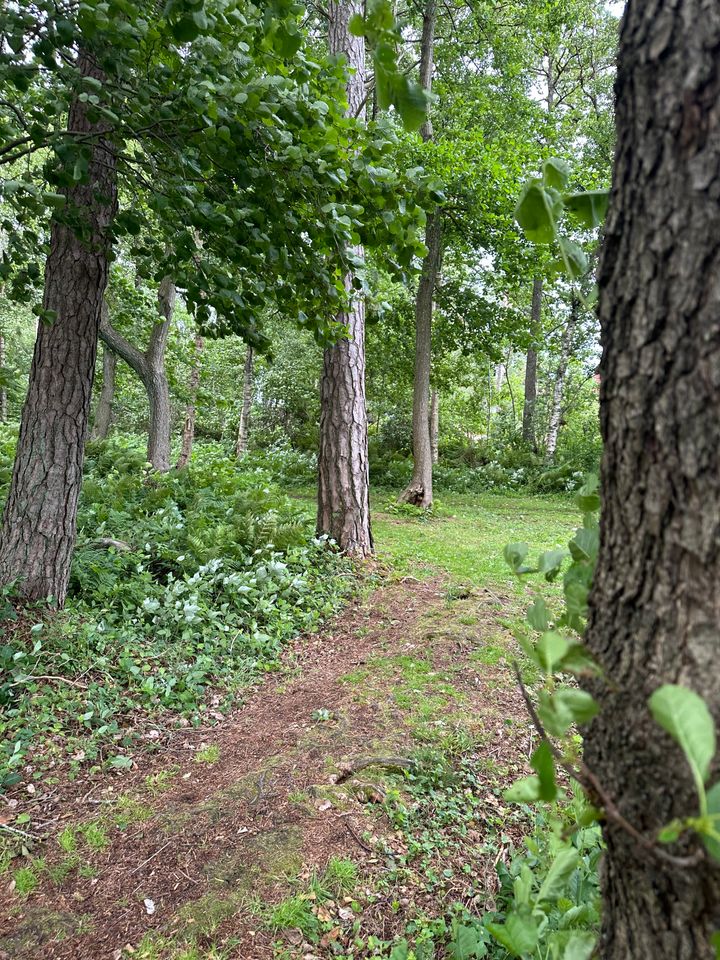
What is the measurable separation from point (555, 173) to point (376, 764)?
9.63 ft

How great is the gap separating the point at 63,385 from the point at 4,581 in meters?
1.41

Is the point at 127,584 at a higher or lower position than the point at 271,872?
higher

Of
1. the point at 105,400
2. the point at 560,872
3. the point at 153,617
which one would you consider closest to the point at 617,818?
the point at 560,872

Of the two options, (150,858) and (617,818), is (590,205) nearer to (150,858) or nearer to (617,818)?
(617,818)

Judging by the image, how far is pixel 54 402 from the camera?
4074mm

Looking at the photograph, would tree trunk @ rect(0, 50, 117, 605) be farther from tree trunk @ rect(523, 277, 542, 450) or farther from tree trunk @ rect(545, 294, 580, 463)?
tree trunk @ rect(523, 277, 542, 450)

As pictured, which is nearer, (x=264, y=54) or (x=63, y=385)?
(x=264, y=54)

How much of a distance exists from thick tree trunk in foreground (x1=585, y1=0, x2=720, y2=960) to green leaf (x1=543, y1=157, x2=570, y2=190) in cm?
17

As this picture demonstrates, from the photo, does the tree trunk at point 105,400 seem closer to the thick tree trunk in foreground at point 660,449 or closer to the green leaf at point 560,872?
the green leaf at point 560,872

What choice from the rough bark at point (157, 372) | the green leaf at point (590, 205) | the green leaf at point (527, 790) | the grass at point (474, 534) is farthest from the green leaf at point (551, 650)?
the rough bark at point (157, 372)

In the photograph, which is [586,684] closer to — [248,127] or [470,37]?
[248,127]

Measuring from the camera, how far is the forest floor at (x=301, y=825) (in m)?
2.28

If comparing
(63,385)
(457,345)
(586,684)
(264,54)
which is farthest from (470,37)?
(586,684)

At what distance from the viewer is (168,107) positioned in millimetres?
2670
